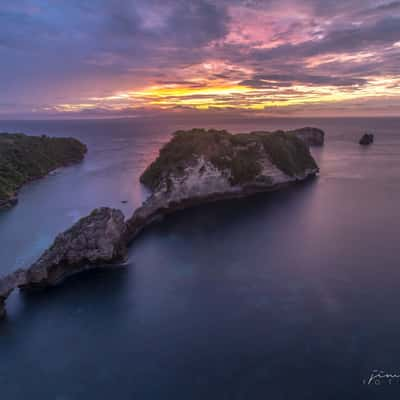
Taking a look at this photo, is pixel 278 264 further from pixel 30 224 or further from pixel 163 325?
pixel 30 224

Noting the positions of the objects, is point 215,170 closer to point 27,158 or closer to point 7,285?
point 7,285

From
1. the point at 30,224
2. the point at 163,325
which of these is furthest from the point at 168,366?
the point at 30,224

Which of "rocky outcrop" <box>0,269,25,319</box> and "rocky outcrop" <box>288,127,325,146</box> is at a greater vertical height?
"rocky outcrop" <box>288,127,325,146</box>

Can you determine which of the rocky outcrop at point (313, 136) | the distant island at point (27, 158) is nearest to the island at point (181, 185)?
the distant island at point (27, 158)

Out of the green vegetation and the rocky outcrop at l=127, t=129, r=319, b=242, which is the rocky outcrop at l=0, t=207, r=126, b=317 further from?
the green vegetation

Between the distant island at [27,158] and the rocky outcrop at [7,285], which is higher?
the distant island at [27,158]

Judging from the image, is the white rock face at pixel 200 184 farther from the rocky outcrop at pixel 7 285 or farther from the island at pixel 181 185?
the rocky outcrop at pixel 7 285

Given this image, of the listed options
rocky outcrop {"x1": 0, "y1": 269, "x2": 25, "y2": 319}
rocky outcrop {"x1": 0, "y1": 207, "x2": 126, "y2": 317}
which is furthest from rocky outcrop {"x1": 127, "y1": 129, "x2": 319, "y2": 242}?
rocky outcrop {"x1": 0, "y1": 269, "x2": 25, "y2": 319}
